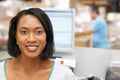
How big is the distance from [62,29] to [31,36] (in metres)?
0.77

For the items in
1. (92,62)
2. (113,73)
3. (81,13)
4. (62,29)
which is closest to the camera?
(113,73)

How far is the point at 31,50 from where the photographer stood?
4.67 ft

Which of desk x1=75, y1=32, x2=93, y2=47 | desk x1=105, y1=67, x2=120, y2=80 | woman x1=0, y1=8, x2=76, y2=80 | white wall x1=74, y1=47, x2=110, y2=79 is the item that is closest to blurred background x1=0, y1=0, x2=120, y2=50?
desk x1=75, y1=32, x2=93, y2=47

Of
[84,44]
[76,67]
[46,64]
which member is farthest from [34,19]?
[84,44]

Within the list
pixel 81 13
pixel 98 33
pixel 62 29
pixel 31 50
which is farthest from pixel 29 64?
pixel 81 13

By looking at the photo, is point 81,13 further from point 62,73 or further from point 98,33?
point 62,73

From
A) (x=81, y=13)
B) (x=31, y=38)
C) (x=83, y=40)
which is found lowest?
(x=83, y=40)

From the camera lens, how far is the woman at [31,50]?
1422mm

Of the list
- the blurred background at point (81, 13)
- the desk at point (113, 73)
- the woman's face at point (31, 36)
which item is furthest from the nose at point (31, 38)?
the blurred background at point (81, 13)

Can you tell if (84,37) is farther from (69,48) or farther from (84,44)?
(69,48)

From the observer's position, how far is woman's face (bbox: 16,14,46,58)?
4.64 feet

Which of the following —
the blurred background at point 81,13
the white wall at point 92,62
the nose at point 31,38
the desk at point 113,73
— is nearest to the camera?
the nose at point 31,38

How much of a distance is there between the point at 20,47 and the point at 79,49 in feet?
2.35

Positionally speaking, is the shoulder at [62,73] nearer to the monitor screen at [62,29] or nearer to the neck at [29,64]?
the neck at [29,64]
